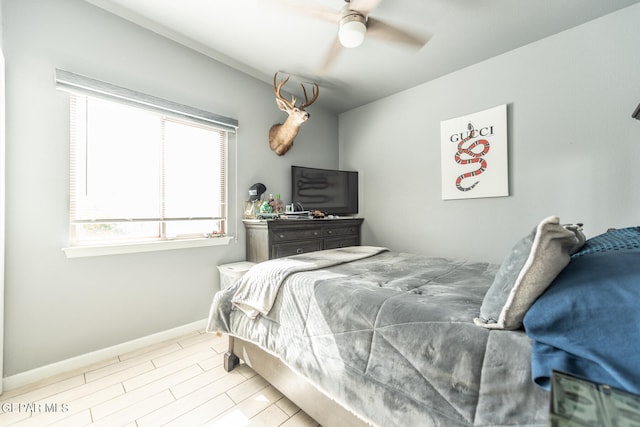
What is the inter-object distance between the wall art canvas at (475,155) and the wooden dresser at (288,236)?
4.70 ft

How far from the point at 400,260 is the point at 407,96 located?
7.85ft

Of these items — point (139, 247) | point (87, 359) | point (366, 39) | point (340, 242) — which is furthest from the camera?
point (340, 242)

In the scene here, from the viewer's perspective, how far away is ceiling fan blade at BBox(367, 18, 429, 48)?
2.23 meters

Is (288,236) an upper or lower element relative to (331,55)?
lower

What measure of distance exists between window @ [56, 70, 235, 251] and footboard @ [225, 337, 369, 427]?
4.32 feet

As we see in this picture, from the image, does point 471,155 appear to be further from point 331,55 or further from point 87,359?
point 87,359

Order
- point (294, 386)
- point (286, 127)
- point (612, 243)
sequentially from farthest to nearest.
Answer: point (286, 127) < point (294, 386) < point (612, 243)

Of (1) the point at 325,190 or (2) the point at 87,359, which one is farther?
(1) the point at 325,190

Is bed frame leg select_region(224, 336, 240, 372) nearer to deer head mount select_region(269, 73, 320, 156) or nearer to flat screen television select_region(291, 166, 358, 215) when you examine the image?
flat screen television select_region(291, 166, 358, 215)

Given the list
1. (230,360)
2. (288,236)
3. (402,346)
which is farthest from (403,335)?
(288,236)

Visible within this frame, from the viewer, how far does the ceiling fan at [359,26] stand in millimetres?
1927

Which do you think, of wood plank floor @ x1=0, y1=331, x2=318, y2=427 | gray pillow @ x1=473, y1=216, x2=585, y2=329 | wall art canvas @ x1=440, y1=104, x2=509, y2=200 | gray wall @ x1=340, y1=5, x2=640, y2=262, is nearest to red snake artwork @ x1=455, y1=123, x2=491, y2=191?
wall art canvas @ x1=440, y1=104, x2=509, y2=200

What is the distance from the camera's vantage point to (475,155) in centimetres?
288

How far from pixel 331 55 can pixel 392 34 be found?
61cm
